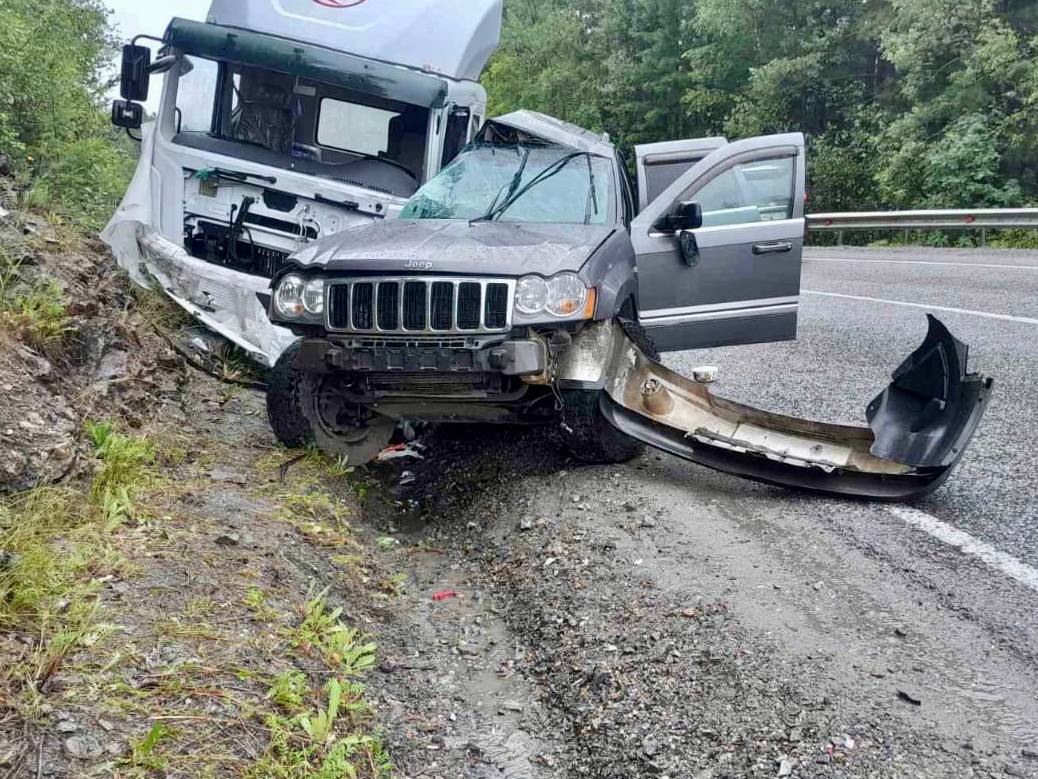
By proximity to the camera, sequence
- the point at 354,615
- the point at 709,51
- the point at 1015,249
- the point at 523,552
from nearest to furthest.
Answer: the point at 354,615 → the point at 523,552 → the point at 1015,249 → the point at 709,51

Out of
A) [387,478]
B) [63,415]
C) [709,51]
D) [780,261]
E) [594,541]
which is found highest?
[709,51]

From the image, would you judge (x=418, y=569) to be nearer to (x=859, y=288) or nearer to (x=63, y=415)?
(x=63, y=415)

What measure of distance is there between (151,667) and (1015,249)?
16.3m

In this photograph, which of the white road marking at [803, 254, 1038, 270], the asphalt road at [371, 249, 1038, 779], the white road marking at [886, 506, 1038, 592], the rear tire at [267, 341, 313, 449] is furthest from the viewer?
the white road marking at [803, 254, 1038, 270]

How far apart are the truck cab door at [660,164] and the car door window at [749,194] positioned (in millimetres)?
347

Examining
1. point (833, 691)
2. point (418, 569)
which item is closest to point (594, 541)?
point (418, 569)

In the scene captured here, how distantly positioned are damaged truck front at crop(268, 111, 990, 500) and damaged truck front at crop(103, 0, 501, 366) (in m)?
2.01

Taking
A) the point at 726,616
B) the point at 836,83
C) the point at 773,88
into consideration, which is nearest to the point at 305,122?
the point at 726,616

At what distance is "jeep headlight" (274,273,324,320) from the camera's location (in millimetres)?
5430

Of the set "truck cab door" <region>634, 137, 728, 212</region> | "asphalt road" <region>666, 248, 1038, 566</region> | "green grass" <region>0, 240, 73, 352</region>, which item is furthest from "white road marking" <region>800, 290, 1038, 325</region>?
"green grass" <region>0, 240, 73, 352</region>

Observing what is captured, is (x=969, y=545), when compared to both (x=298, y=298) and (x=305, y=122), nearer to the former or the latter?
Result: (x=298, y=298)

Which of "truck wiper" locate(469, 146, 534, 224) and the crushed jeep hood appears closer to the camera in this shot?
the crushed jeep hood

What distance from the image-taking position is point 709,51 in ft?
97.3

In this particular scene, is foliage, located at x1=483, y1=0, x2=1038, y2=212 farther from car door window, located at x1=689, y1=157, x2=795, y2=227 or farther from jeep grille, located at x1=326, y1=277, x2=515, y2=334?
jeep grille, located at x1=326, y1=277, x2=515, y2=334
